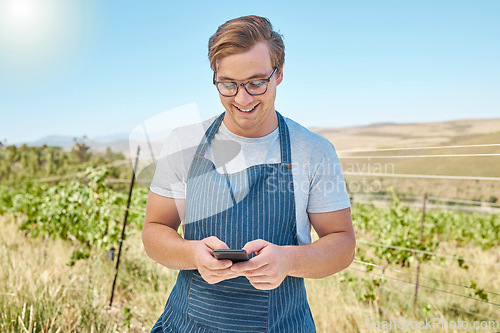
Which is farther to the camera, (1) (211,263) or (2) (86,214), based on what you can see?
(2) (86,214)

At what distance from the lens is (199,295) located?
4.72ft

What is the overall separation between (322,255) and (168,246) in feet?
1.80

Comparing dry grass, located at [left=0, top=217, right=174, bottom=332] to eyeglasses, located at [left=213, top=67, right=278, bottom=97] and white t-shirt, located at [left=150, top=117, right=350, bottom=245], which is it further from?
eyeglasses, located at [left=213, top=67, right=278, bottom=97]

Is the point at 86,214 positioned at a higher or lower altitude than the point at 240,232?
lower

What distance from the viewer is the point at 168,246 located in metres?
1.39

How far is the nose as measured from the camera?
1.38 meters

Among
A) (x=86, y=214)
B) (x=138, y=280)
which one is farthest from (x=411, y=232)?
(x=86, y=214)

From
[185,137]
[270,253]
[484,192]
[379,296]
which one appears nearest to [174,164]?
[185,137]

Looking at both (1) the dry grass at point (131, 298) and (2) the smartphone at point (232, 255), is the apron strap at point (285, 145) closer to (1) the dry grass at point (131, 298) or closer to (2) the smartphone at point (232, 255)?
(2) the smartphone at point (232, 255)

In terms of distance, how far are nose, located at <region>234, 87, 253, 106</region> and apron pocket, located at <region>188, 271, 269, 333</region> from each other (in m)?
0.65

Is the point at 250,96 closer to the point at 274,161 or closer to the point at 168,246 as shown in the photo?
the point at 274,161

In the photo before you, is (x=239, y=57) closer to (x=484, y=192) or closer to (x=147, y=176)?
(x=147, y=176)

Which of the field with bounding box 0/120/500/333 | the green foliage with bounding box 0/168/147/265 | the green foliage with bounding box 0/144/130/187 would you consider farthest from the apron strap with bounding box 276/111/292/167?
the green foliage with bounding box 0/144/130/187

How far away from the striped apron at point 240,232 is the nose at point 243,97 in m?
0.20
